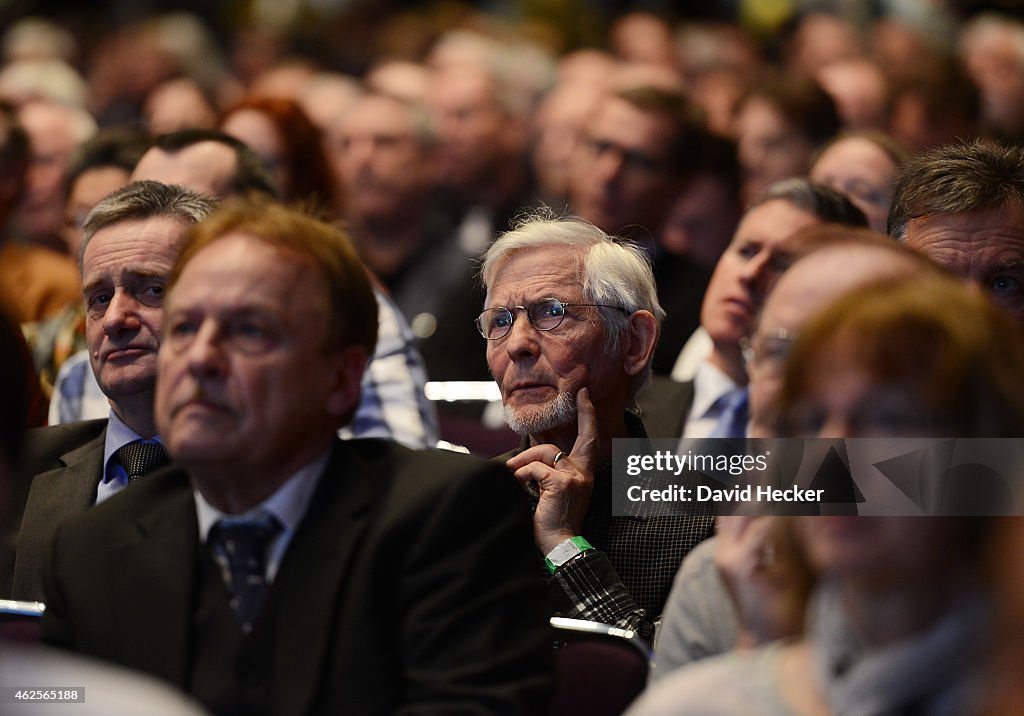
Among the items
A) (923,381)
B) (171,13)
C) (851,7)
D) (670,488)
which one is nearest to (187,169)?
(670,488)

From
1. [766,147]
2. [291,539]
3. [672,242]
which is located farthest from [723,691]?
[766,147]

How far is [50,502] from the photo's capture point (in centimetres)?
301

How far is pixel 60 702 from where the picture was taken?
127 cm

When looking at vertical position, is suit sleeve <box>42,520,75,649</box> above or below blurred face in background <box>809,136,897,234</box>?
below

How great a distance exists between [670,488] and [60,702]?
1936 millimetres

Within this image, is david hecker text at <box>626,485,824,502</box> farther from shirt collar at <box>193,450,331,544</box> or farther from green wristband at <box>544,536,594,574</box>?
shirt collar at <box>193,450,331,544</box>

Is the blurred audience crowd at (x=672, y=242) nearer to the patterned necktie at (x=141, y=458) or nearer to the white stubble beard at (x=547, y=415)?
the white stubble beard at (x=547, y=415)

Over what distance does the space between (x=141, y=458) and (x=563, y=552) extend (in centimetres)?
90

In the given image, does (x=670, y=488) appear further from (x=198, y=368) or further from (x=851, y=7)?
(x=851, y=7)

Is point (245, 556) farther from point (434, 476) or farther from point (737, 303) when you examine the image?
point (737, 303)

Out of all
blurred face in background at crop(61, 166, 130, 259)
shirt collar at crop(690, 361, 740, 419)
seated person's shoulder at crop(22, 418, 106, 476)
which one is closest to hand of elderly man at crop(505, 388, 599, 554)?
shirt collar at crop(690, 361, 740, 419)

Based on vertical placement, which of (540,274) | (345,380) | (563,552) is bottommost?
(563,552)

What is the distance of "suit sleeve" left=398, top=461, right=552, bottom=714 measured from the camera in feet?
6.72

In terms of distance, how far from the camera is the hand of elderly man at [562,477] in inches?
112
